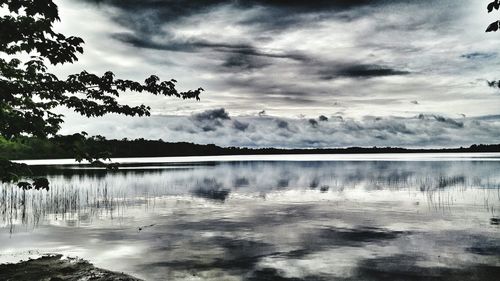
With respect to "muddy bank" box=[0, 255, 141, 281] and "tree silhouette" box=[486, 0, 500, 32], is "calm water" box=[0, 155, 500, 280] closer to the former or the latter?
"muddy bank" box=[0, 255, 141, 281]

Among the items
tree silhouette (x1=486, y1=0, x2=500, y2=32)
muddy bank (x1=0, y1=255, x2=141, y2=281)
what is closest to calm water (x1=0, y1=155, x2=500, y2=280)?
muddy bank (x1=0, y1=255, x2=141, y2=281)

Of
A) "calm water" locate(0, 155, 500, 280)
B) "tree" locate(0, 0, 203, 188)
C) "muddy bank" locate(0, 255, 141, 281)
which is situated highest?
"tree" locate(0, 0, 203, 188)

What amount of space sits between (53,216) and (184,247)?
14.6 m

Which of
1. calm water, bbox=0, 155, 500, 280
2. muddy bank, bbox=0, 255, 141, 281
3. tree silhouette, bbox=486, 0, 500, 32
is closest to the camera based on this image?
tree silhouette, bbox=486, 0, 500, 32

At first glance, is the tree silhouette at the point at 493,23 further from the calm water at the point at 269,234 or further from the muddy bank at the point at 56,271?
the muddy bank at the point at 56,271

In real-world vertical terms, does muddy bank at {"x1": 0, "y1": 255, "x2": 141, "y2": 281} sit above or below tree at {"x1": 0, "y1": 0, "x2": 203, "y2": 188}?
below

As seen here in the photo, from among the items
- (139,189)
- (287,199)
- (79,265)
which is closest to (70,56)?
(79,265)

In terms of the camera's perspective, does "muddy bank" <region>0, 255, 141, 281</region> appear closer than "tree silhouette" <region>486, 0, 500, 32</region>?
No

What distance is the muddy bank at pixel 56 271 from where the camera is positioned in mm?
13742

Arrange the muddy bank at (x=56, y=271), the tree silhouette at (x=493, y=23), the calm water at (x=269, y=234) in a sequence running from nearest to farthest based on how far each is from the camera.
→ the tree silhouette at (x=493, y=23), the muddy bank at (x=56, y=271), the calm water at (x=269, y=234)

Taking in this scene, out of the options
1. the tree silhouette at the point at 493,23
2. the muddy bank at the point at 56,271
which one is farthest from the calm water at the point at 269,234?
the tree silhouette at the point at 493,23

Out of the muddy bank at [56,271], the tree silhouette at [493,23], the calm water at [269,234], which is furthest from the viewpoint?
the calm water at [269,234]

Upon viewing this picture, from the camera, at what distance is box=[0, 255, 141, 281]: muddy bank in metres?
13.7

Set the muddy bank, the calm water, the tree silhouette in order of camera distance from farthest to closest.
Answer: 1. the calm water
2. the muddy bank
3. the tree silhouette
